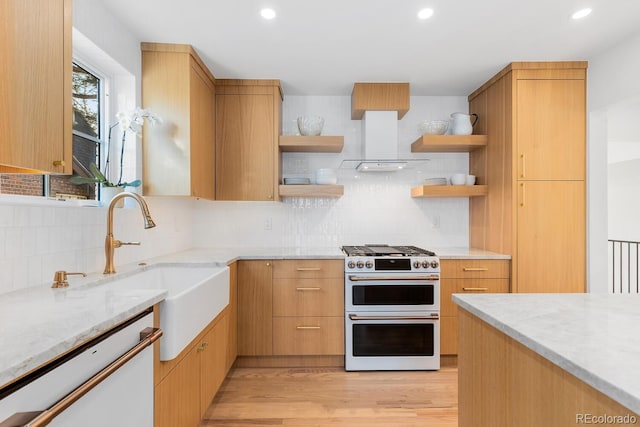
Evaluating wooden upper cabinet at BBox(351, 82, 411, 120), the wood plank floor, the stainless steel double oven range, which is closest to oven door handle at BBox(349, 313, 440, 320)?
the stainless steel double oven range

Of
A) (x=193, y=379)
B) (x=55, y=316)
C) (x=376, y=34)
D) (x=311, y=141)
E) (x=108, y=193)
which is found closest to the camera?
(x=55, y=316)

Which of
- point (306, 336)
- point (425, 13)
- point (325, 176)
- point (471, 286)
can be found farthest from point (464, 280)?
point (425, 13)

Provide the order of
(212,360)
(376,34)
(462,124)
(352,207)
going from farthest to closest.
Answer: (352,207)
(462,124)
(376,34)
(212,360)

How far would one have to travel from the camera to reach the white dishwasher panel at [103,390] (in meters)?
0.73

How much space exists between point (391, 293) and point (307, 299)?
26.3 inches

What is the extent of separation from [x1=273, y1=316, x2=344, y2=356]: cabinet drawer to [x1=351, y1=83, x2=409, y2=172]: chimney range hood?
1.39 m

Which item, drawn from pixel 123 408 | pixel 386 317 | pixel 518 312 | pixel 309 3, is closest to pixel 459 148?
pixel 386 317

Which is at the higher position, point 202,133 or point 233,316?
point 202,133

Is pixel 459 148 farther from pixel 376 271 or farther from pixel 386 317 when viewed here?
pixel 386 317

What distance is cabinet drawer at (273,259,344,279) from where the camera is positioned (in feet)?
8.68

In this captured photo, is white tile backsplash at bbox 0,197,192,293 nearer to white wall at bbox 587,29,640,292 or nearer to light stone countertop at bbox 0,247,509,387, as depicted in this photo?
light stone countertop at bbox 0,247,509,387

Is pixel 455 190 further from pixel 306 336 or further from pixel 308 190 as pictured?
pixel 306 336

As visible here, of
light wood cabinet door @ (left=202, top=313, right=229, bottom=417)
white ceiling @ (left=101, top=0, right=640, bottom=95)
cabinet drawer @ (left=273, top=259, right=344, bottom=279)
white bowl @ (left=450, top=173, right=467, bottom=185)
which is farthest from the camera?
white bowl @ (left=450, top=173, right=467, bottom=185)

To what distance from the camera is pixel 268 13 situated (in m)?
1.97
